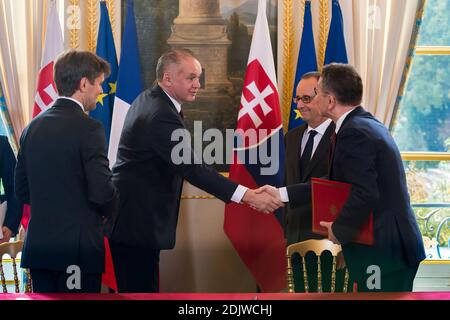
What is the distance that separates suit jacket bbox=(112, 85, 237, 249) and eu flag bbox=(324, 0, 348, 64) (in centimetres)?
107

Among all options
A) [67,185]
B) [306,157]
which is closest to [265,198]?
[306,157]

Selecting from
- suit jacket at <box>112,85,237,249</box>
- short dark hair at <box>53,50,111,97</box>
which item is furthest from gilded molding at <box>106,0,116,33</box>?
short dark hair at <box>53,50,111,97</box>

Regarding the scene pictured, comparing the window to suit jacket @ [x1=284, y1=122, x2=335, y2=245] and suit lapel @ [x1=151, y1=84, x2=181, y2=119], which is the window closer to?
suit jacket @ [x1=284, y1=122, x2=335, y2=245]

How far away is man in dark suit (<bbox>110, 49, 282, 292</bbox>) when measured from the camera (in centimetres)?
387

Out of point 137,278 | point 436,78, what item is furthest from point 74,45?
point 436,78

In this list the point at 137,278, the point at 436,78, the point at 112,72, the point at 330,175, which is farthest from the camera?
the point at 436,78

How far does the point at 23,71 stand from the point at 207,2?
1227 mm

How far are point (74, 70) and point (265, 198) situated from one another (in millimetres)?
1390

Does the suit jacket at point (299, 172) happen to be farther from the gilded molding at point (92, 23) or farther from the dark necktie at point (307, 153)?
the gilded molding at point (92, 23)

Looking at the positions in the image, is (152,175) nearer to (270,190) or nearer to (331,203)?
(270,190)

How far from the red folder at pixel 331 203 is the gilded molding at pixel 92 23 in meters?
1.76

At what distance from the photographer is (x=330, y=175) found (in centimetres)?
354

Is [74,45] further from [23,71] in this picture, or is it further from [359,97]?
[359,97]

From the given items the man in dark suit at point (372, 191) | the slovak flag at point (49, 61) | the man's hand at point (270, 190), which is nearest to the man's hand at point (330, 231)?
the man in dark suit at point (372, 191)
